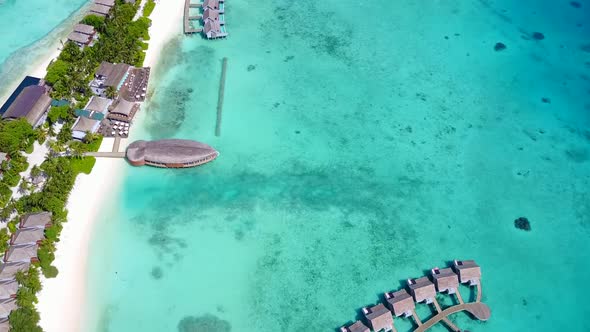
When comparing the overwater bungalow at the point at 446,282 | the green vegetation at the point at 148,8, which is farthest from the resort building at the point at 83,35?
the overwater bungalow at the point at 446,282

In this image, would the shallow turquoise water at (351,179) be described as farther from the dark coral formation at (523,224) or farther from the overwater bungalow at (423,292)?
the overwater bungalow at (423,292)

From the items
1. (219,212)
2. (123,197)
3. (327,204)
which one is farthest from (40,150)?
(327,204)

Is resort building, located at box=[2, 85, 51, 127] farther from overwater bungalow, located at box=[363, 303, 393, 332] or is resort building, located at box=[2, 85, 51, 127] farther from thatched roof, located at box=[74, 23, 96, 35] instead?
overwater bungalow, located at box=[363, 303, 393, 332]

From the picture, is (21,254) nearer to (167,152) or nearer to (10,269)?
(10,269)

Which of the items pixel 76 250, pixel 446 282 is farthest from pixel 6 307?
pixel 446 282

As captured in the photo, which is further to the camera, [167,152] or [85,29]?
[85,29]

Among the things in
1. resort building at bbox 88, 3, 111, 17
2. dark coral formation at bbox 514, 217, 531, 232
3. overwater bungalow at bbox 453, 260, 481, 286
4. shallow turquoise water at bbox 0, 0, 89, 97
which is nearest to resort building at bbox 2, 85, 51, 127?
shallow turquoise water at bbox 0, 0, 89, 97

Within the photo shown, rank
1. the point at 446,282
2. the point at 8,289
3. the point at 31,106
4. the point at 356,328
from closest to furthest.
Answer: the point at 356,328 → the point at 8,289 → the point at 446,282 → the point at 31,106
